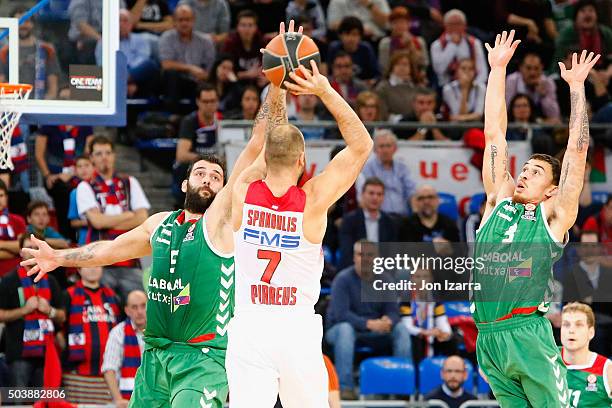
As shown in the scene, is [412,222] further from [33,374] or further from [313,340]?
[313,340]

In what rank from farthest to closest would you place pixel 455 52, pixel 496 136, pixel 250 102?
pixel 455 52, pixel 250 102, pixel 496 136

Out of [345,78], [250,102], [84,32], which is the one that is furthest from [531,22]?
[84,32]


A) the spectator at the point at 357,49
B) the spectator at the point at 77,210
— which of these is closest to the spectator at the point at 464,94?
the spectator at the point at 357,49

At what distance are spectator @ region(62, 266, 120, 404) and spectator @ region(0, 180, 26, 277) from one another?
0.88 meters

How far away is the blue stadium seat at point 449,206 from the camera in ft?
50.0

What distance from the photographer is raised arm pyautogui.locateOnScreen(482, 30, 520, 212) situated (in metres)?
9.31

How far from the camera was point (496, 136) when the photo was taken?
931cm

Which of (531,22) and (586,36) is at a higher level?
(531,22)

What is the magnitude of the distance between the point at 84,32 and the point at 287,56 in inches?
161

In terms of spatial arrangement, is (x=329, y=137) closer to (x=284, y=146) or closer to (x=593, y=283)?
(x=593, y=283)

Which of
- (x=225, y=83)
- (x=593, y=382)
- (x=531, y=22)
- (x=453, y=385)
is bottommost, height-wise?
(x=453, y=385)

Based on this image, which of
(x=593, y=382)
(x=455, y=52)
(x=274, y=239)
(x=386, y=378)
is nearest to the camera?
(x=274, y=239)

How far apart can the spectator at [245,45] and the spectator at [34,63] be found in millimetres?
5119

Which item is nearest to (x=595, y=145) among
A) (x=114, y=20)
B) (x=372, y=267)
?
(x=372, y=267)
